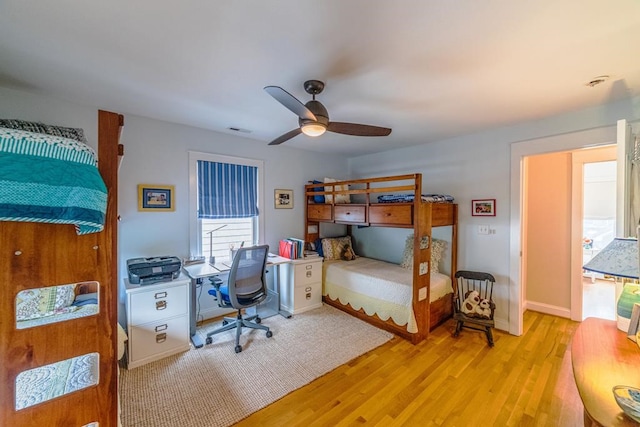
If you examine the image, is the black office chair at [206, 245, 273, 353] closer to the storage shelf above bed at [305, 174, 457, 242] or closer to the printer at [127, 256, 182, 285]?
the printer at [127, 256, 182, 285]

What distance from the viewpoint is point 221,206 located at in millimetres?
3363

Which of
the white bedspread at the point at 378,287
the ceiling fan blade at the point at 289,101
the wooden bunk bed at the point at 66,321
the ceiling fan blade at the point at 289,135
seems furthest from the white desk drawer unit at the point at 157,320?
the ceiling fan blade at the point at 289,101

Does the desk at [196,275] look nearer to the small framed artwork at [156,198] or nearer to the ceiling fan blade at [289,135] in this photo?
the small framed artwork at [156,198]

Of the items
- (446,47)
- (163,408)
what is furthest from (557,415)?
(163,408)

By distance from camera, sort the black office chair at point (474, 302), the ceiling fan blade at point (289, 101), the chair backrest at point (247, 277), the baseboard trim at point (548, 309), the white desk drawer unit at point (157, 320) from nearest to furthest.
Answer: the ceiling fan blade at point (289, 101) → the white desk drawer unit at point (157, 320) → the chair backrest at point (247, 277) → the black office chair at point (474, 302) → the baseboard trim at point (548, 309)

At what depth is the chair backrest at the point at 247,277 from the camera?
2.56 m

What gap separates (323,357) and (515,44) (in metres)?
2.74

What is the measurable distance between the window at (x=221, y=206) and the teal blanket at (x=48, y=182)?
2.10m

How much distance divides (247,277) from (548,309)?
3.95 metres

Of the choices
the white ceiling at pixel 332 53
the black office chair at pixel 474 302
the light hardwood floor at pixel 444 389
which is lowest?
the light hardwood floor at pixel 444 389

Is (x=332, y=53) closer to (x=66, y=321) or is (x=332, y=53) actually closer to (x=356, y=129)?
(x=356, y=129)

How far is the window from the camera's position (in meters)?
3.18

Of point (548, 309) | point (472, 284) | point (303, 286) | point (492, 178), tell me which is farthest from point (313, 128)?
point (548, 309)

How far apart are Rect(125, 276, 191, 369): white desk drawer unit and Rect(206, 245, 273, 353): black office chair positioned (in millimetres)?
302
